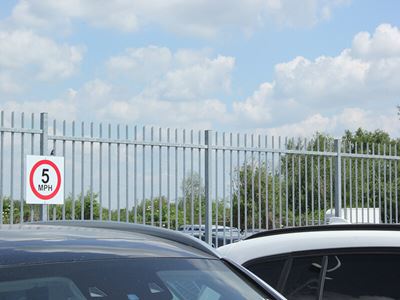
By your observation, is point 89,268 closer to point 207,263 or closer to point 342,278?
point 207,263

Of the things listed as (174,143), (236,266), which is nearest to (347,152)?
(174,143)

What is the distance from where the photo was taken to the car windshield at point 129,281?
2365 mm

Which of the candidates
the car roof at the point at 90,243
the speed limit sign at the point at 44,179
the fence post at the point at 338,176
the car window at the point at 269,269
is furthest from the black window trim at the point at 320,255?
the fence post at the point at 338,176

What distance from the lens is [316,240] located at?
352 cm

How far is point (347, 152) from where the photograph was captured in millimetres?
12133

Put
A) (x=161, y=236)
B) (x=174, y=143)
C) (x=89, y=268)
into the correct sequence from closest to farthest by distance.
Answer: (x=89, y=268) → (x=161, y=236) → (x=174, y=143)

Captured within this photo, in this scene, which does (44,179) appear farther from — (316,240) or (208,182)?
(316,240)

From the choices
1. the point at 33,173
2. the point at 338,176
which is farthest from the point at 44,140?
the point at 338,176

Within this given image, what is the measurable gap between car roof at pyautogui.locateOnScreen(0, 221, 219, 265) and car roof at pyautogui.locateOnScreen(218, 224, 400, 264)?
584 millimetres

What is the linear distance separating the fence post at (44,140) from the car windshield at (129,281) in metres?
A: 5.88

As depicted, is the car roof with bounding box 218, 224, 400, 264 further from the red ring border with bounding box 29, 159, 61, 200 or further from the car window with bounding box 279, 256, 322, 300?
the red ring border with bounding box 29, 159, 61, 200

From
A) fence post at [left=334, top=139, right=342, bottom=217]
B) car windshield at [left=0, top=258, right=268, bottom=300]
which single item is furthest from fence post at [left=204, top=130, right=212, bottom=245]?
car windshield at [left=0, top=258, right=268, bottom=300]

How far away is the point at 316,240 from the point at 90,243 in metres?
1.28

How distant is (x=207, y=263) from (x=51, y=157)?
5.90 metres
